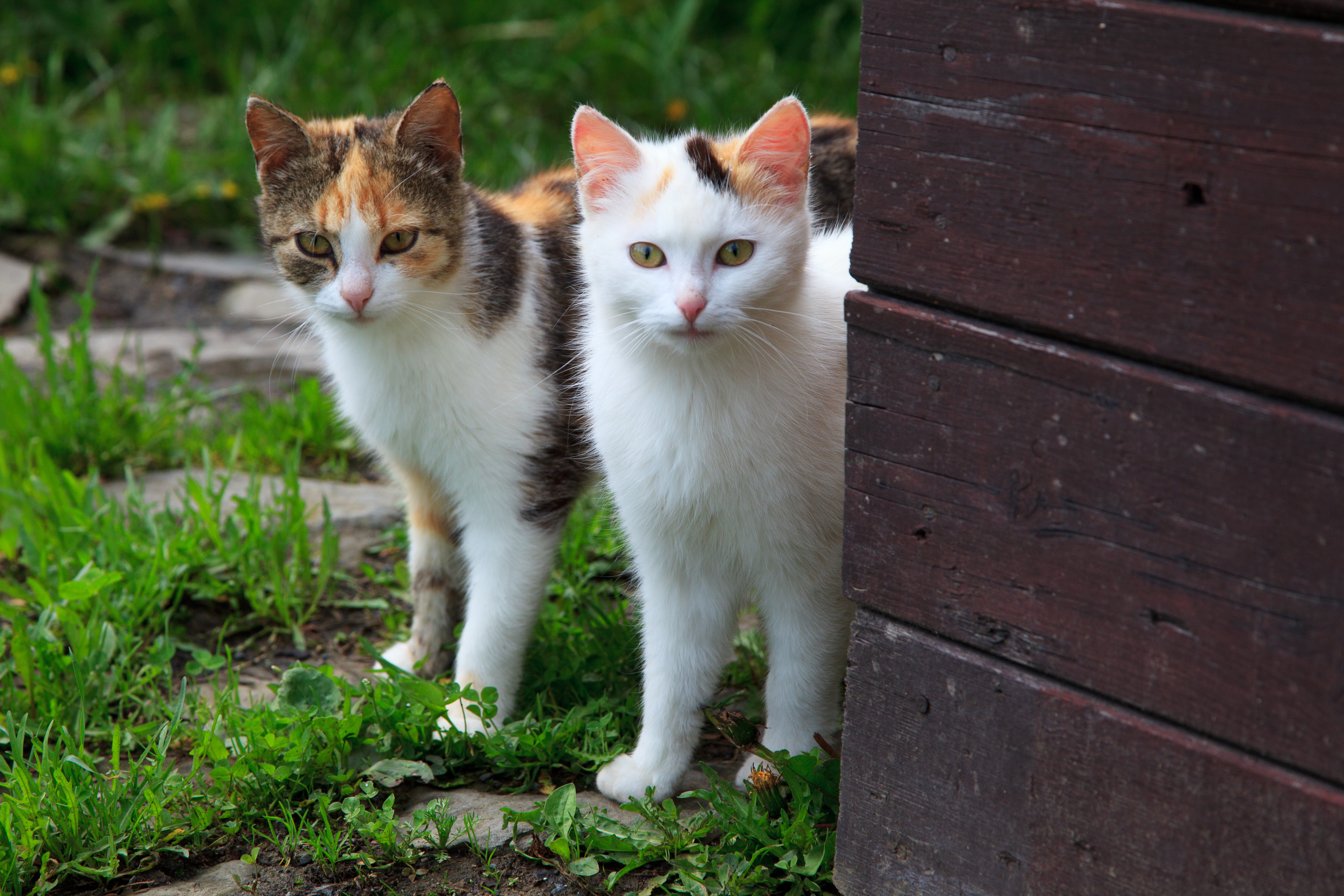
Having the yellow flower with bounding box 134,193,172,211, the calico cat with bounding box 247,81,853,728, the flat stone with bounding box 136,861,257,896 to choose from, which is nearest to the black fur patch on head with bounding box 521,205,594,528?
the calico cat with bounding box 247,81,853,728

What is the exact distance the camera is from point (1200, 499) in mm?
1353

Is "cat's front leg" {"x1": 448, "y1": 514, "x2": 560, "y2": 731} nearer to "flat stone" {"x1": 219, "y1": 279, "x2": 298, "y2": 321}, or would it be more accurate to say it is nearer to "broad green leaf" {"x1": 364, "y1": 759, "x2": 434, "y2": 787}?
"broad green leaf" {"x1": 364, "y1": 759, "x2": 434, "y2": 787}

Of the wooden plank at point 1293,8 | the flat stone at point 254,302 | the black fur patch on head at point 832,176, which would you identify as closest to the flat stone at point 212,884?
Result: the black fur patch on head at point 832,176

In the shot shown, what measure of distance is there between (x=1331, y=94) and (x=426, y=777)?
69.9 inches

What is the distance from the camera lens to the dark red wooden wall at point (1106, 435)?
48.9 inches

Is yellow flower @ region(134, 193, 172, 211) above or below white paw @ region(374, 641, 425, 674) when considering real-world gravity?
above

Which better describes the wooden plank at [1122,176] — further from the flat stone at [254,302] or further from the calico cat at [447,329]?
the flat stone at [254,302]

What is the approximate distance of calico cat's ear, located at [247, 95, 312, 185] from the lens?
232 centimetres

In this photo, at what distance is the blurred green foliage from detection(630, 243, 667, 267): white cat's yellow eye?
8.22 ft

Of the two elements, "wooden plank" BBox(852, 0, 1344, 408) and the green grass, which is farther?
the green grass

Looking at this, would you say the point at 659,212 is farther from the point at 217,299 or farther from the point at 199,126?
the point at 199,126

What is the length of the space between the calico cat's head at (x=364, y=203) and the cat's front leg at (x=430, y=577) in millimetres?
520

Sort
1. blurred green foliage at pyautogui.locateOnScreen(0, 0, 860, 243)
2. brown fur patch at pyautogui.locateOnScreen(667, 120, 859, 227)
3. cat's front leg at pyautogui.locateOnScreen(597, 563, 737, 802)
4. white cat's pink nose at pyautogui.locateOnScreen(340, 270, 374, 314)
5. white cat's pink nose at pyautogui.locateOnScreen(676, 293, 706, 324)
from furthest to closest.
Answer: blurred green foliage at pyautogui.locateOnScreen(0, 0, 860, 243), brown fur patch at pyautogui.locateOnScreen(667, 120, 859, 227), white cat's pink nose at pyautogui.locateOnScreen(340, 270, 374, 314), cat's front leg at pyautogui.locateOnScreen(597, 563, 737, 802), white cat's pink nose at pyautogui.locateOnScreen(676, 293, 706, 324)

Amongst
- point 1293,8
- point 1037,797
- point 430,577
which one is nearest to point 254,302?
point 430,577
